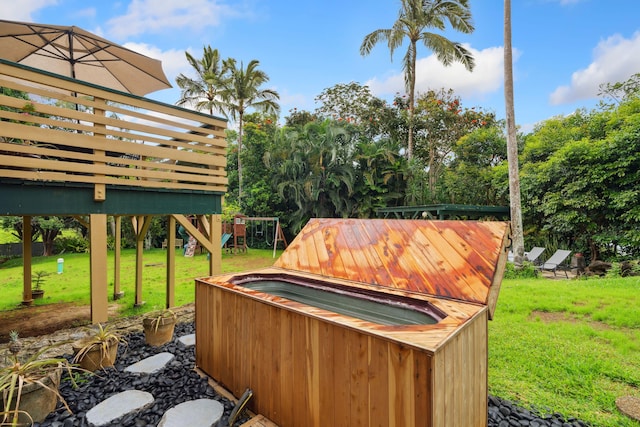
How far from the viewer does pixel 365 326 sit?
1642mm

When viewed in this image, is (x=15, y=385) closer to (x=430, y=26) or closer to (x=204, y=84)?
(x=430, y=26)

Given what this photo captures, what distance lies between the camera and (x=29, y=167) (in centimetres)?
324

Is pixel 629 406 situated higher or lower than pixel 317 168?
lower

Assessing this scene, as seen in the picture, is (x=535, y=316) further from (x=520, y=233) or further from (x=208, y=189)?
(x=208, y=189)

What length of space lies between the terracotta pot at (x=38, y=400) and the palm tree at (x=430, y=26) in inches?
534

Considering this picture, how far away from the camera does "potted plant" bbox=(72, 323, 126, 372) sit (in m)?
2.92

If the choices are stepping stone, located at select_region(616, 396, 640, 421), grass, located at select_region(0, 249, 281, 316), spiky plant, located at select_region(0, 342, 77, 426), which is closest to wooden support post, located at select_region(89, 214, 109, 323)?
spiky plant, located at select_region(0, 342, 77, 426)

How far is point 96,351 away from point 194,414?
136 cm

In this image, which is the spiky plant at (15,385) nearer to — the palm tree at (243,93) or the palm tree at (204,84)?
the palm tree at (243,93)

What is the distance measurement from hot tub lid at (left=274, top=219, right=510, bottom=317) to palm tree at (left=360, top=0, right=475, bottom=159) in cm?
1151

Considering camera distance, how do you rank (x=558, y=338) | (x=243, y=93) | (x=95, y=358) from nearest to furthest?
(x=95, y=358)
(x=558, y=338)
(x=243, y=93)

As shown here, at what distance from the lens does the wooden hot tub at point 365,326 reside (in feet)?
4.89

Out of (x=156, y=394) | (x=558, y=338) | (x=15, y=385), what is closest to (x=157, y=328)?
(x=156, y=394)

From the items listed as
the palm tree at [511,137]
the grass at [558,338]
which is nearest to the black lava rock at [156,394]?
the grass at [558,338]
